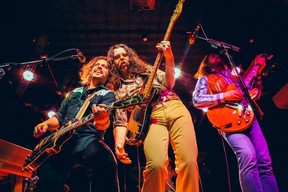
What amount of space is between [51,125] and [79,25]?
153 inches

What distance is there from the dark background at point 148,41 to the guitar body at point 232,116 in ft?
6.50

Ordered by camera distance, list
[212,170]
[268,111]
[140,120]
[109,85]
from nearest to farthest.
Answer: [140,120] < [109,85] < [268,111] < [212,170]

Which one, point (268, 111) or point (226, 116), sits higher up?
point (268, 111)

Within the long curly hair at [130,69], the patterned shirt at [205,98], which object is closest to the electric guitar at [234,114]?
the patterned shirt at [205,98]

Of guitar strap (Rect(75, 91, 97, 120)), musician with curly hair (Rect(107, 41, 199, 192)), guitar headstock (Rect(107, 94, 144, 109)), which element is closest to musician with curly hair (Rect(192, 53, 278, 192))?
musician with curly hair (Rect(107, 41, 199, 192))

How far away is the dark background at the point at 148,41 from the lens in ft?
18.3

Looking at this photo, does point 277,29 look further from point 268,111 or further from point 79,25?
point 79,25

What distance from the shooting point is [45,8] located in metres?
5.96

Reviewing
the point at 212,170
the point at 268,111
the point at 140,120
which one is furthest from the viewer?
the point at 212,170

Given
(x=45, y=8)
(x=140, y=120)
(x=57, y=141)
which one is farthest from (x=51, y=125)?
(x=45, y=8)

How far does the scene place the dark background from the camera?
18.3 ft

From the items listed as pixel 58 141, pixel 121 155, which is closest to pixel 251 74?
pixel 121 155

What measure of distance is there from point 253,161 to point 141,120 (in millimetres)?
1383

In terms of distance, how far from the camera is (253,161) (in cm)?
293
